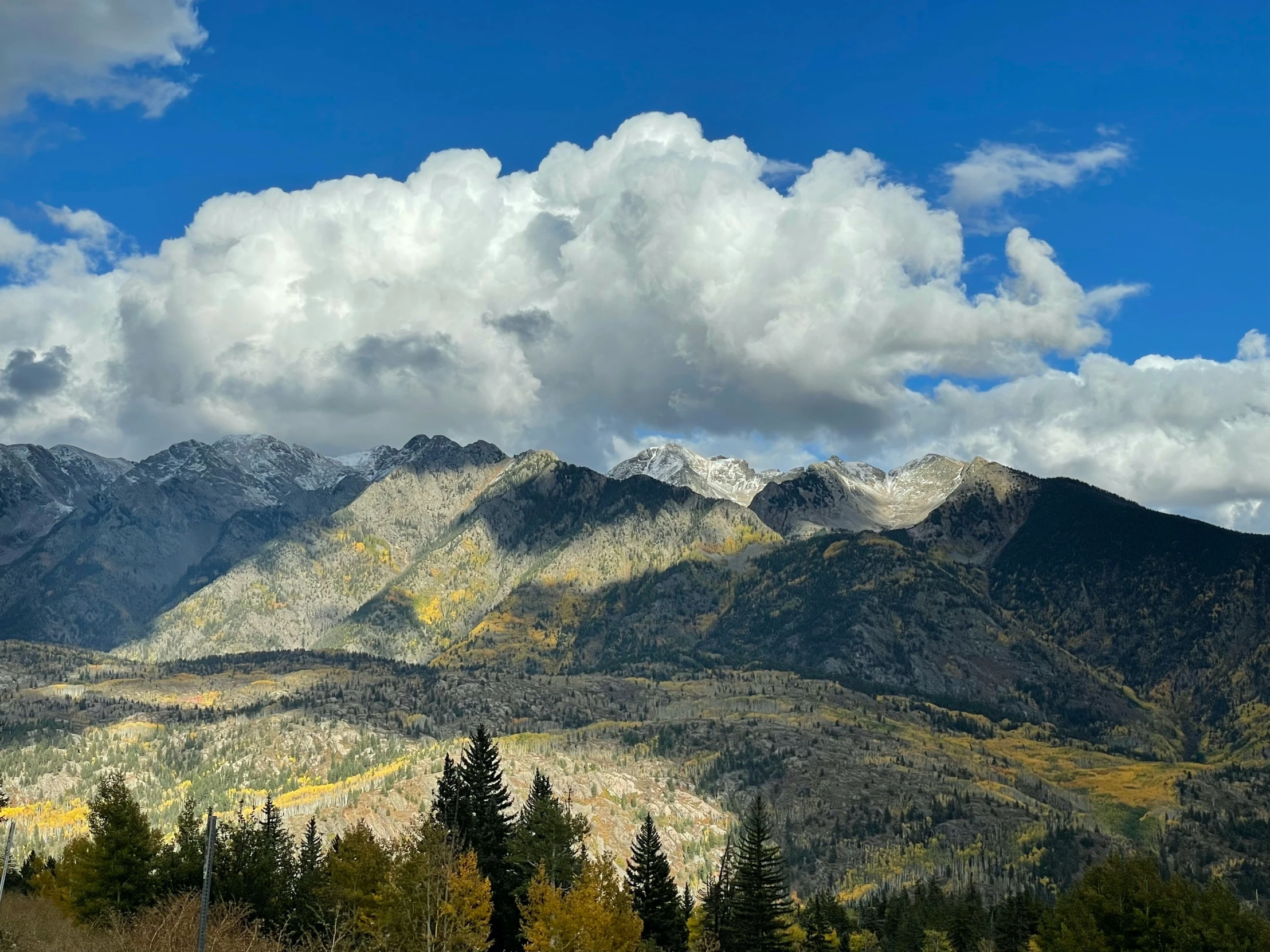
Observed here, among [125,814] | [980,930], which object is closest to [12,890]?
[125,814]

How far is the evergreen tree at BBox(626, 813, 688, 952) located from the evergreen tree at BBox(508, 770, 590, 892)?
19.8ft

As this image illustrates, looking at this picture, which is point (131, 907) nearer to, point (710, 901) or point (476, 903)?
point (476, 903)

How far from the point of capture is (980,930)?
171 metres

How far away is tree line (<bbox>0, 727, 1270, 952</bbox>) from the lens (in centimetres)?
7581

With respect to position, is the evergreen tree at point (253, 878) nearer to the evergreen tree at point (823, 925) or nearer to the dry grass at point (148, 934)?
the dry grass at point (148, 934)

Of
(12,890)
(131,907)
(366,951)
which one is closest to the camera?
(366,951)

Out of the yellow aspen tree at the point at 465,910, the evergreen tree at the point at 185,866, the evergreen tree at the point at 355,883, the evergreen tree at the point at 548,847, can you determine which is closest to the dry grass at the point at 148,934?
the evergreen tree at the point at 355,883

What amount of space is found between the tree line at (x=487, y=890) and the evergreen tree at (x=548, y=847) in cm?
15

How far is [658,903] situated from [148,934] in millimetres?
42371

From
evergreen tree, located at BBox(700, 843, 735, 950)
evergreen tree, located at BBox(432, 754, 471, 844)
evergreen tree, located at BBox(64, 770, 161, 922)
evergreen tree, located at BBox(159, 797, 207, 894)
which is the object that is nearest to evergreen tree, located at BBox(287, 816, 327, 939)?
evergreen tree, located at BBox(159, 797, 207, 894)

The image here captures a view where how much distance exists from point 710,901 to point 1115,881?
3854 centimetres

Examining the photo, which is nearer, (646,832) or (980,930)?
(646,832)

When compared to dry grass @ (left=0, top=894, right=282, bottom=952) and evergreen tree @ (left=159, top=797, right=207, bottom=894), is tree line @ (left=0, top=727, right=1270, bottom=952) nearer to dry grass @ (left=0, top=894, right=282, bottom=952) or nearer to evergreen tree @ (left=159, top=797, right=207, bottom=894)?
evergreen tree @ (left=159, top=797, right=207, bottom=894)

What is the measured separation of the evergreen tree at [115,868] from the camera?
302 feet
